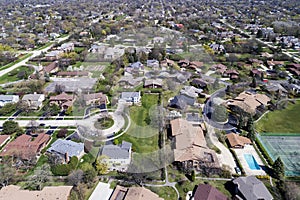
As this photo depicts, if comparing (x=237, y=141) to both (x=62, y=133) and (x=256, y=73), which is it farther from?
(x=256, y=73)

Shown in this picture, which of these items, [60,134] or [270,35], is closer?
[60,134]

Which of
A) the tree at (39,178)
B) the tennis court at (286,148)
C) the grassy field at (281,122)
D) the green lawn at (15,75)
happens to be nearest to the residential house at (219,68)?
the grassy field at (281,122)

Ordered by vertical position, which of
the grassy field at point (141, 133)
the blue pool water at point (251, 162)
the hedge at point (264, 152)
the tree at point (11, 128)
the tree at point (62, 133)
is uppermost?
the tree at point (11, 128)

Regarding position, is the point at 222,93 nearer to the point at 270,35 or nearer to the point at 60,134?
the point at 60,134

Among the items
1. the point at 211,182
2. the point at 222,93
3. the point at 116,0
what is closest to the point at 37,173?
the point at 211,182

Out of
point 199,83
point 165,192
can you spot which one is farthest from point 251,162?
point 199,83

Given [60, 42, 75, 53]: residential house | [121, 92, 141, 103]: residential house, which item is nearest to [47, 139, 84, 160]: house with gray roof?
[121, 92, 141, 103]: residential house

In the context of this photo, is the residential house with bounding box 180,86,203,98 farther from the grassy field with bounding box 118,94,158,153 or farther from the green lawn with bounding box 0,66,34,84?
the green lawn with bounding box 0,66,34,84

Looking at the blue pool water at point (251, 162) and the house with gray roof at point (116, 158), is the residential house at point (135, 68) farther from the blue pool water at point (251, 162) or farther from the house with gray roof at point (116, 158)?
the blue pool water at point (251, 162)
